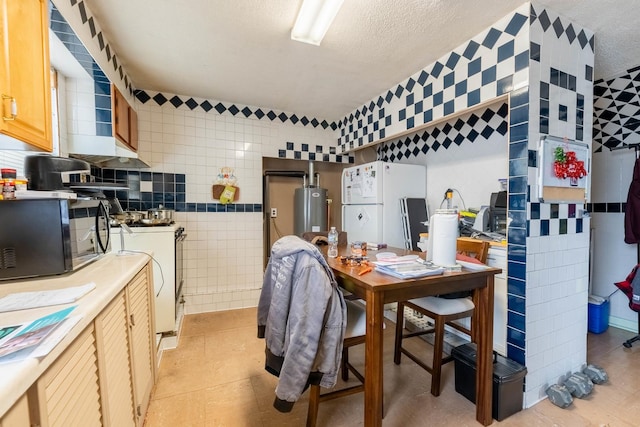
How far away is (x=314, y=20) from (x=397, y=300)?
1.78 m

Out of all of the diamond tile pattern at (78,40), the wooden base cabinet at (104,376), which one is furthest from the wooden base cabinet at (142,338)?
the diamond tile pattern at (78,40)

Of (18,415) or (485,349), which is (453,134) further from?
(18,415)

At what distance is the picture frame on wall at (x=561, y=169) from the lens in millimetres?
1708

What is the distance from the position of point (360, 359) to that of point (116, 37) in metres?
3.00

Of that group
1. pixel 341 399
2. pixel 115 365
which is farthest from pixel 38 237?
pixel 341 399

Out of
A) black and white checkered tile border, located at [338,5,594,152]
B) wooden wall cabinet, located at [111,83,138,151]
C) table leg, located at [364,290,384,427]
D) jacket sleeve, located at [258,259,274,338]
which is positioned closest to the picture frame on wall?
black and white checkered tile border, located at [338,5,594,152]

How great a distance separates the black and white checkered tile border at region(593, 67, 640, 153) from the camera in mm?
2523

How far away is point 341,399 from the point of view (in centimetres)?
176

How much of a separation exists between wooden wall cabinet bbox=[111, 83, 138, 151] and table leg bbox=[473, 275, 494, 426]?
2.74m

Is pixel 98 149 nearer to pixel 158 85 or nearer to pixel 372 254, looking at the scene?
pixel 158 85

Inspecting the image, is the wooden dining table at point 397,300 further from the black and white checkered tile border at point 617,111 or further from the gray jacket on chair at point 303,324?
the black and white checkered tile border at point 617,111

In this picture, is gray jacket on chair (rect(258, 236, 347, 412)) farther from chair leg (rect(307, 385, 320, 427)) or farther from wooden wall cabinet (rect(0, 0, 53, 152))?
wooden wall cabinet (rect(0, 0, 53, 152))

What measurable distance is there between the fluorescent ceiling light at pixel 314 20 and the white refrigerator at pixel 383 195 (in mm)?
1424

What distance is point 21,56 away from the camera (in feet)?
3.78
